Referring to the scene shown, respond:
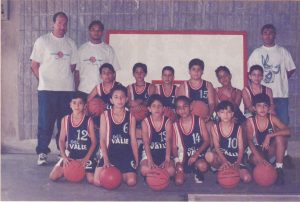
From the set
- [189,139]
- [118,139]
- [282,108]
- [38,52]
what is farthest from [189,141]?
[38,52]

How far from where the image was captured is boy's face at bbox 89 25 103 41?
24.0ft

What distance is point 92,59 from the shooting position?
24.3 ft

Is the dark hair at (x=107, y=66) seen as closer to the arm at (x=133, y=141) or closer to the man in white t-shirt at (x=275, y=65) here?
the arm at (x=133, y=141)

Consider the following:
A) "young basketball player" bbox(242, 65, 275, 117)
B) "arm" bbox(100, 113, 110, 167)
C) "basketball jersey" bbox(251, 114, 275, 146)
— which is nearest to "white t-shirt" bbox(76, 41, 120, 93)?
"arm" bbox(100, 113, 110, 167)

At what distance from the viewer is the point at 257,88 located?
→ 7234 millimetres

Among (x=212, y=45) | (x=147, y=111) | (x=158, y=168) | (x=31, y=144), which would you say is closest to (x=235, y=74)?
(x=212, y=45)

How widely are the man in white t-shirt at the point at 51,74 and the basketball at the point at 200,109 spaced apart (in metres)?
1.62

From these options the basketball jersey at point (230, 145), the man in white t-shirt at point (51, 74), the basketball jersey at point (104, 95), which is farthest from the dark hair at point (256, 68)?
the man in white t-shirt at point (51, 74)

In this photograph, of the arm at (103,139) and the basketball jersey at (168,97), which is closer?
the arm at (103,139)

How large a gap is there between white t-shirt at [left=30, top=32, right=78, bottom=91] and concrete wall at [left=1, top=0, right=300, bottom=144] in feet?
2.79

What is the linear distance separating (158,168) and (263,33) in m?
2.53

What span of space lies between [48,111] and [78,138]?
3.07 ft

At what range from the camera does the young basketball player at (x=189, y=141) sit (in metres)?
6.45

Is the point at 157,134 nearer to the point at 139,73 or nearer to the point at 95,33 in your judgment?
the point at 139,73
